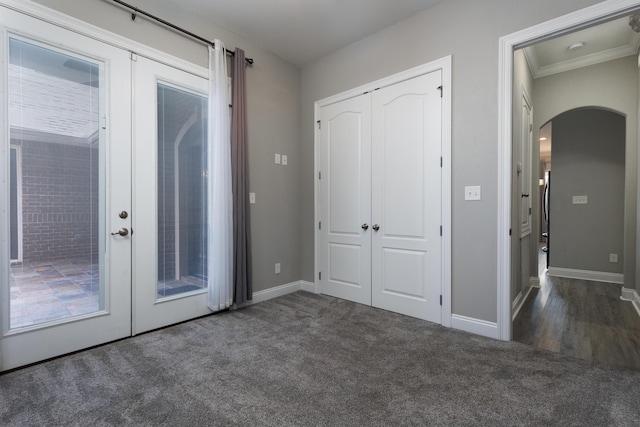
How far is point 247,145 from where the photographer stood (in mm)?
3398

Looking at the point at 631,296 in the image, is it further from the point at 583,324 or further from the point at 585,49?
the point at 585,49

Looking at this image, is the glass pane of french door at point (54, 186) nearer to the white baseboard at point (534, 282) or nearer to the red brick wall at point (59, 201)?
the red brick wall at point (59, 201)

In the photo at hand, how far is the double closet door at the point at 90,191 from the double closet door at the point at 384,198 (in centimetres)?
153

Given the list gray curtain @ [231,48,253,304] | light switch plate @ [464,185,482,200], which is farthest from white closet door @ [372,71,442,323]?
gray curtain @ [231,48,253,304]

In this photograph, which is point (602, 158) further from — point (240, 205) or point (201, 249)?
point (201, 249)

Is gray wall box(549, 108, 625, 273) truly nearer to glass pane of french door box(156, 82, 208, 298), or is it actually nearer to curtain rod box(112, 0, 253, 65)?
curtain rod box(112, 0, 253, 65)

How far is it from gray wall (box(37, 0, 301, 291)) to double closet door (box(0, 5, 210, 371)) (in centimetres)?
48

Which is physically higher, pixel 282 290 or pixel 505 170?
pixel 505 170

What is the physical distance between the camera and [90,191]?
2.38m

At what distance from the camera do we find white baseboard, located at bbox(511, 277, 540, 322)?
3198 millimetres

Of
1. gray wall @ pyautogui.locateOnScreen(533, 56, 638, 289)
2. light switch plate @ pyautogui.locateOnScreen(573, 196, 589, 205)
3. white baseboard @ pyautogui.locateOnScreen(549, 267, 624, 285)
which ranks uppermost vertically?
gray wall @ pyautogui.locateOnScreen(533, 56, 638, 289)

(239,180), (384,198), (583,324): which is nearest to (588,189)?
(583,324)

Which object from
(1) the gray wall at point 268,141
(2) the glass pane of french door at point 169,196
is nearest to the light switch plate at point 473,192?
(1) the gray wall at point 268,141

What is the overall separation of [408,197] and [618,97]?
3.21m
